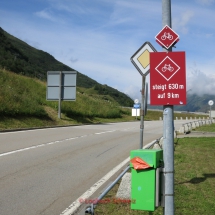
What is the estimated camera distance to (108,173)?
31.3 ft

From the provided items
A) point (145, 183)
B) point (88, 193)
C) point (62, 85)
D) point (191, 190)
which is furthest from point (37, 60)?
point (145, 183)

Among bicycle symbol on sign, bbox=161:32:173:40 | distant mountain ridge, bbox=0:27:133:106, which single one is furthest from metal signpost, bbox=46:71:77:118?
distant mountain ridge, bbox=0:27:133:106

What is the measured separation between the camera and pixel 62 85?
31531 millimetres

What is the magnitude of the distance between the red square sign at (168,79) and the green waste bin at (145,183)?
64 cm

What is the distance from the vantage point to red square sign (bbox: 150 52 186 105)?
4.39 meters

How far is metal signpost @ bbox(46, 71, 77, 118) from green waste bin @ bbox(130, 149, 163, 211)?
1057 inches

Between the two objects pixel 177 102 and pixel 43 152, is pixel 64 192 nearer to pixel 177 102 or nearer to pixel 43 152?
pixel 177 102

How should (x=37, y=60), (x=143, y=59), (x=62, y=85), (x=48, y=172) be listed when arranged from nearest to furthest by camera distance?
(x=143, y=59), (x=48, y=172), (x=62, y=85), (x=37, y=60)

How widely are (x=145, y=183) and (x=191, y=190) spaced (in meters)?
3.27

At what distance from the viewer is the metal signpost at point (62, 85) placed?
103ft

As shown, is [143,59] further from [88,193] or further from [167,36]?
[167,36]

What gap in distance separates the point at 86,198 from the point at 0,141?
9.14m

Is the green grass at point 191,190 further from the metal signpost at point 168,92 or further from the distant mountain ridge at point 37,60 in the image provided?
the distant mountain ridge at point 37,60

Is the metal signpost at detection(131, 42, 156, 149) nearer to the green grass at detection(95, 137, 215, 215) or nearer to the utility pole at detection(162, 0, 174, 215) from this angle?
the green grass at detection(95, 137, 215, 215)
